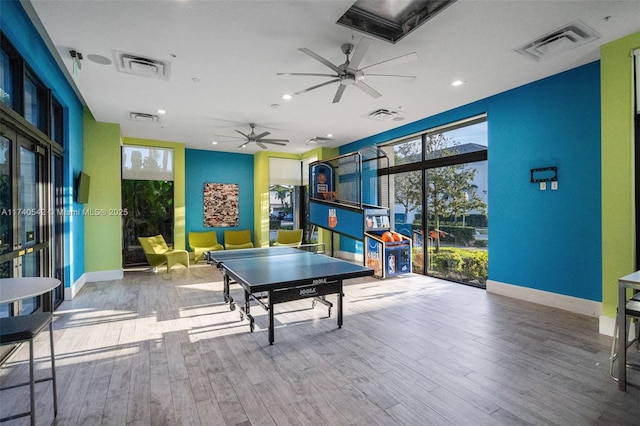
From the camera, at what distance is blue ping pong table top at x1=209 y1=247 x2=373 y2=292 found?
3.04 meters

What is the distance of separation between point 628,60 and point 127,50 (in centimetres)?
555

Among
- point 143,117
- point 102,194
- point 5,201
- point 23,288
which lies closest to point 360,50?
point 23,288

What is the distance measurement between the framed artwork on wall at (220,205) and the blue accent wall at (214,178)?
0.12 m

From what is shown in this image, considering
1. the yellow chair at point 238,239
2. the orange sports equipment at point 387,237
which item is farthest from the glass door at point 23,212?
the orange sports equipment at point 387,237

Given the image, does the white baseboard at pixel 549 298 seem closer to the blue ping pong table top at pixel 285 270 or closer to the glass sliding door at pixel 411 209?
the glass sliding door at pixel 411 209

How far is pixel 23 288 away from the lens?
6.56 feet

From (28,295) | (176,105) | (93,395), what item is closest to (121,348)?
(93,395)

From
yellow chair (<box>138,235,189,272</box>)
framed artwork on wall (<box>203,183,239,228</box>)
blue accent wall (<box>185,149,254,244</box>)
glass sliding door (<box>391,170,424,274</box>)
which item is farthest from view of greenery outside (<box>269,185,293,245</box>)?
glass sliding door (<box>391,170,424,274</box>)

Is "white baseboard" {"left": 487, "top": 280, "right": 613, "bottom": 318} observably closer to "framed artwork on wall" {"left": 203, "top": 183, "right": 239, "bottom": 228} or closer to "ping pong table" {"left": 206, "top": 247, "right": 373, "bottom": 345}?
"ping pong table" {"left": 206, "top": 247, "right": 373, "bottom": 345}

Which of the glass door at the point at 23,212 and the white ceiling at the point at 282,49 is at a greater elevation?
the white ceiling at the point at 282,49

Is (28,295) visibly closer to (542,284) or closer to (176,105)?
(176,105)

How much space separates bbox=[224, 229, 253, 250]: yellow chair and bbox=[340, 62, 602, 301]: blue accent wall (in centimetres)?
657

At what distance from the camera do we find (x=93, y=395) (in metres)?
2.43

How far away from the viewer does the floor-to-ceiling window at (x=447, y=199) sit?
18.8 feet
